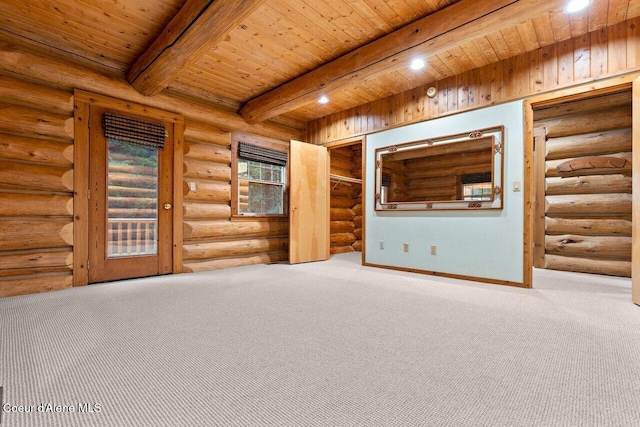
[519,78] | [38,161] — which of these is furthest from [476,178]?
[38,161]

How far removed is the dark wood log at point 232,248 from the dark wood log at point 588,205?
4.48 meters

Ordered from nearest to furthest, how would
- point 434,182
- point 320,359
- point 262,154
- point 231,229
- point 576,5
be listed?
1. point 320,359
2. point 576,5
3. point 434,182
4. point 231,229
5. point 262,154

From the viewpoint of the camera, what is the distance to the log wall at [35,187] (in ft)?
9.71

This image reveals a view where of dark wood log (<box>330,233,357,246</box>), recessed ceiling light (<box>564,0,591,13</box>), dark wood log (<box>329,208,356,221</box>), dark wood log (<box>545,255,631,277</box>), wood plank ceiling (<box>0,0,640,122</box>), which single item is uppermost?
wood plank ceiling (<box>0,0,640,122</box>)

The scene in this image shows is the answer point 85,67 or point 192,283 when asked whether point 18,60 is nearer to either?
point 85,67

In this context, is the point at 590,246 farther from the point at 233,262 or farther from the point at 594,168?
the point at 233,262

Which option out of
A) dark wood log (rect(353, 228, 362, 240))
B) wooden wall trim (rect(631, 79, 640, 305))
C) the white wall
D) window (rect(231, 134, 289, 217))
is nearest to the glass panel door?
window (rect(231, 134, 289, 217))

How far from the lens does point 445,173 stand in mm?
3912

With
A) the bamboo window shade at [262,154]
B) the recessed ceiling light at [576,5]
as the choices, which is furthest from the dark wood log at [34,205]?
the recessed ceiling light at [576,5]

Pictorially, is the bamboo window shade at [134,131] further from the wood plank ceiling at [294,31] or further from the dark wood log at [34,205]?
the dark wood log at [34,205]

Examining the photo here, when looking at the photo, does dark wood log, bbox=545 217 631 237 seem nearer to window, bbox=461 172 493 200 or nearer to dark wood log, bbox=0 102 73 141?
window, bbox=461 172 493 200

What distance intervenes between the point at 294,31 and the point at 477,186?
290cm

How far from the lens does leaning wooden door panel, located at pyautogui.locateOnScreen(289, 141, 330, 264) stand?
16.7 feet

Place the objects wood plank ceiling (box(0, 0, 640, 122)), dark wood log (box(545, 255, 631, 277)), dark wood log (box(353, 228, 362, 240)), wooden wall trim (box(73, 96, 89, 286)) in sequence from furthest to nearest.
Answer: dark wood log (box(353, 228, 362, 240))
dark wood log (box(545, 255, 631, 277))
wooden wall trim (box(73, 96, 89, 286))
wood plank ceiling (box(0, 0, 640, 122))
